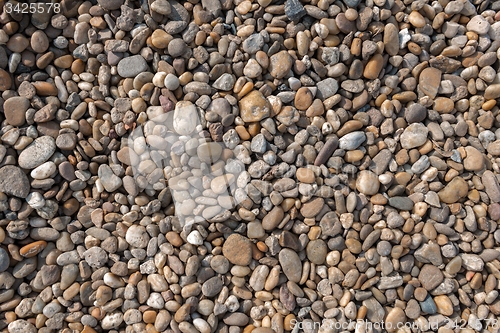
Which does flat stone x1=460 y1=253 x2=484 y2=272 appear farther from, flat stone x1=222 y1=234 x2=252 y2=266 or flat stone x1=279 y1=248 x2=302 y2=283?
flat stone x1=222 y1=234 x2=252 y2=266

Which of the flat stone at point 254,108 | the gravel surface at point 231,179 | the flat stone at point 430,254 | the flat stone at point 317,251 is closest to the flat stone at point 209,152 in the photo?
the gravel surface at point 231,179

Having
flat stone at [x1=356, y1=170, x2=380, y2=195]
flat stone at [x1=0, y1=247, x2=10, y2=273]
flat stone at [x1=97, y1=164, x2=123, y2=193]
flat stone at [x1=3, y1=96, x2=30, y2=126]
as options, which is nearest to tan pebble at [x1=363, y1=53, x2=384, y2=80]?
flat stone at [x1=356, y1=170, x2=380, y2=195]

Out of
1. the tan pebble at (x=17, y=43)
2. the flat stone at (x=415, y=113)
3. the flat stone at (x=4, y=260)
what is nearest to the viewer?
the flat stone at (x=4, y=260)

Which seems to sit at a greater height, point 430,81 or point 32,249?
→ point 430,81

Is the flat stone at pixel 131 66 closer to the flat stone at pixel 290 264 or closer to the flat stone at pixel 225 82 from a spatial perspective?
the flat stone at pixel 225 82

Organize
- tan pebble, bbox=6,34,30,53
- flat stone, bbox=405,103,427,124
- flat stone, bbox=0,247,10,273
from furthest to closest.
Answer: flat stone, bbox=405,103,427,124
tan pebble, bbox=6,34,30,53
flat stone, bbox=0,247,10,273

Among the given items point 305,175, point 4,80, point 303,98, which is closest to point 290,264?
point 305,175

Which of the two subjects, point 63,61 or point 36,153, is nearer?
point 36,153

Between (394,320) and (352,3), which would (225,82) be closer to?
(352,3)
